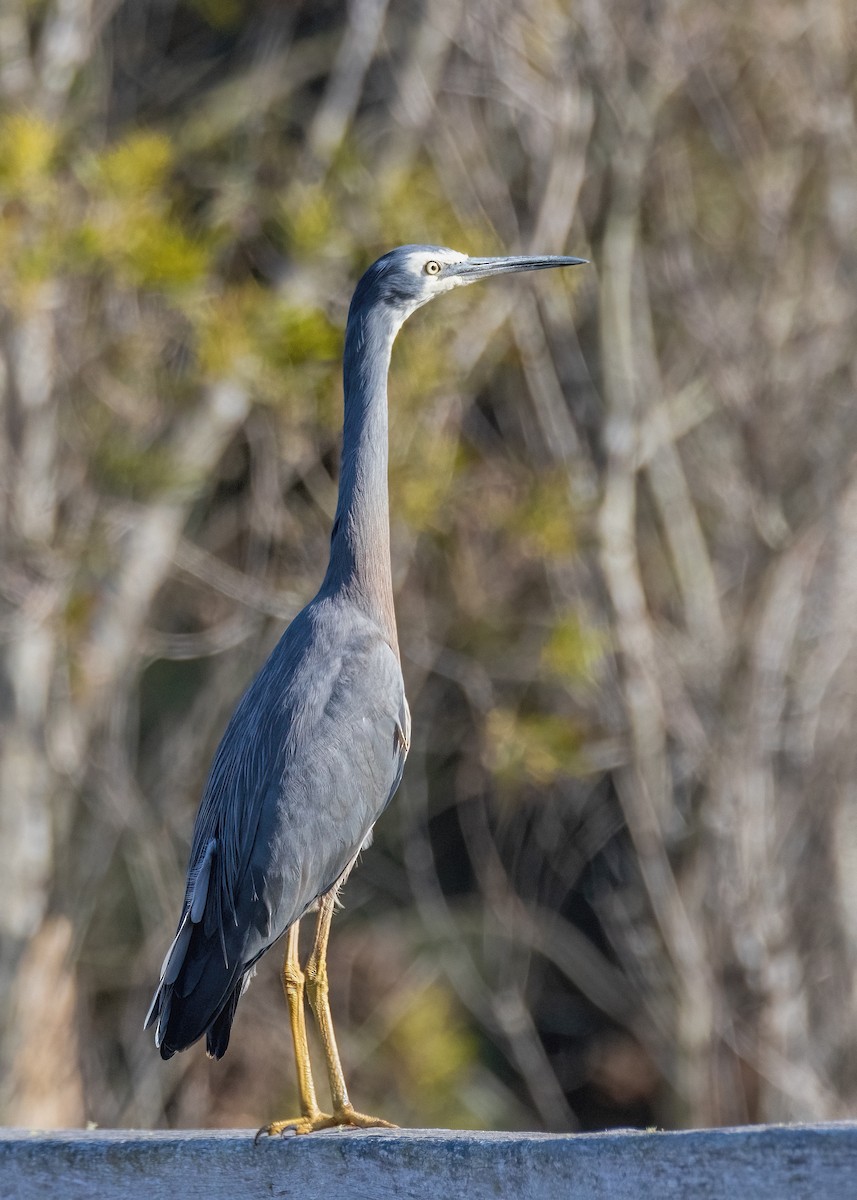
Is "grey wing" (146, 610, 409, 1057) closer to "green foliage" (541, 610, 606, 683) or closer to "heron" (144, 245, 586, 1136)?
"heron" (144, 245, 586, 1136)

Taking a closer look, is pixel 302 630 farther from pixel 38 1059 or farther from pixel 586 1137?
pixel 38 1059

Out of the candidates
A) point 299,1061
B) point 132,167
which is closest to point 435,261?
point 299,1061

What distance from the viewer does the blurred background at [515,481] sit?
285 inches

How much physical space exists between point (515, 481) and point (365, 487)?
11.6ft

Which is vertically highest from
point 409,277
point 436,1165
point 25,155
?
point 25,155

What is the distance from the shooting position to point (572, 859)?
866 cm

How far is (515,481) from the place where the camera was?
790 centimetres

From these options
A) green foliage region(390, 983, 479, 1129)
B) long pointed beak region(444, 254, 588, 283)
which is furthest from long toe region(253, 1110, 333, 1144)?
green foliage region(390, 983, 479, 1129)

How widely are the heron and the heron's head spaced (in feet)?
0.34

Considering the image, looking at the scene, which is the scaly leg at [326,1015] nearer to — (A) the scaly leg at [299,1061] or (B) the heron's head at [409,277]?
(A) the scaly leg at [299,1061]

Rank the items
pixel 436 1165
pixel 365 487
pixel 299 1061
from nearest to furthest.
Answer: pixel 436 1165 < pixel 299 1061 < pixel 365 487

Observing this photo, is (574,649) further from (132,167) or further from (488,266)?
(132,167)

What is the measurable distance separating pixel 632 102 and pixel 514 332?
120 cm

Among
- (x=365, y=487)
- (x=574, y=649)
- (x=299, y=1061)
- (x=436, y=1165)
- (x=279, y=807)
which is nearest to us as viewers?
(x=436, y=1165)
